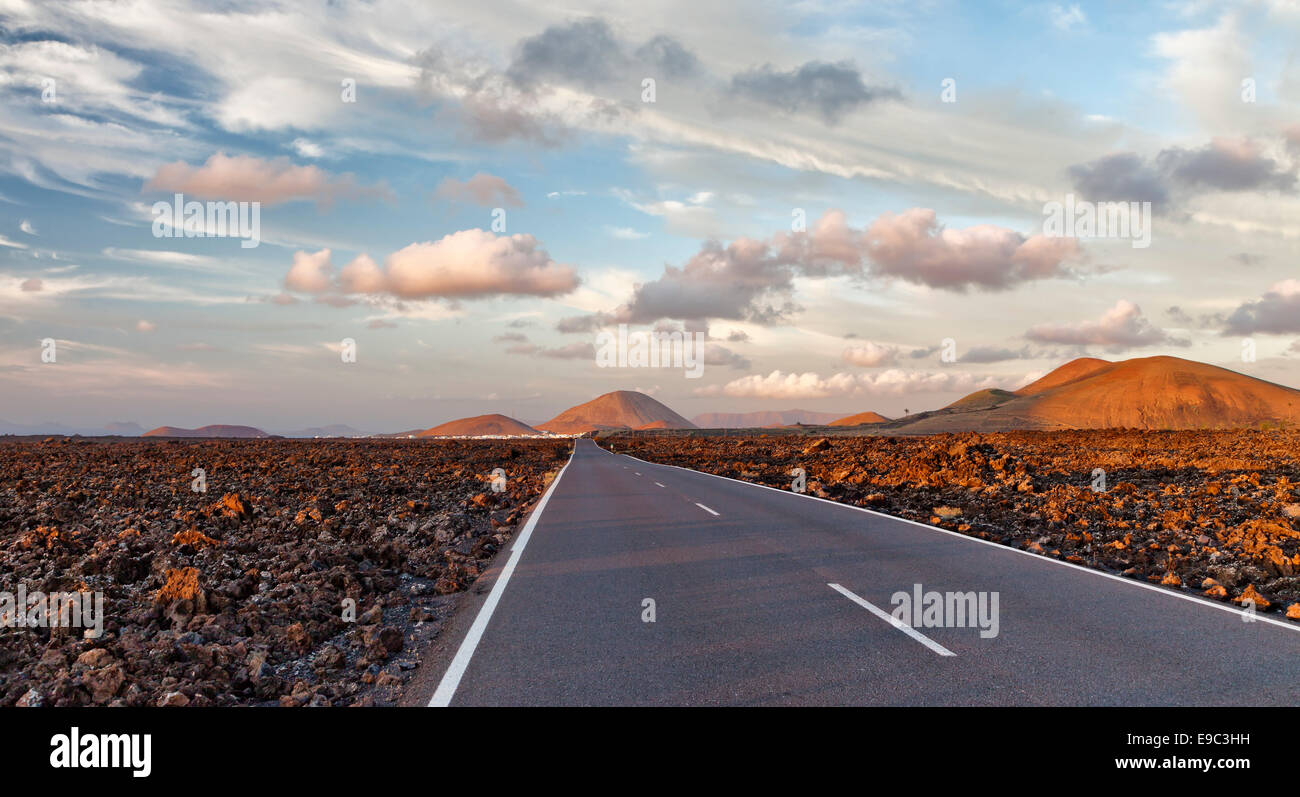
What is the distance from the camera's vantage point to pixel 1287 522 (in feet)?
42.0

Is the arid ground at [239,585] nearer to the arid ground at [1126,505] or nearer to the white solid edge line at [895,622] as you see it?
the white solid edge line at [895,622]

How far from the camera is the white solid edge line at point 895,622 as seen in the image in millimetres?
5758

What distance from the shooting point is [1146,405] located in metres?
109

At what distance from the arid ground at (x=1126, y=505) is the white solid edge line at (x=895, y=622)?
4.15 metres

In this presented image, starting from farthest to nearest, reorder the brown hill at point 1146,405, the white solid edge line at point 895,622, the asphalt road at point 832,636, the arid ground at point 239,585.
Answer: the brown hill at point 1146,405 < the white solid edge line at point 895,622 < the arid ground at point 239,585 < the asphalt road at point 832,636

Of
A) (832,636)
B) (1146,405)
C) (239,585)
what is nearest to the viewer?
(832,636)

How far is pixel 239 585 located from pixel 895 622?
23.8ft

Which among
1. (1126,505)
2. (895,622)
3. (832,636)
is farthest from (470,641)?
(1126,505)

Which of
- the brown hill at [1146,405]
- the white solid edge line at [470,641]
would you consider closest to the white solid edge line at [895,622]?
the white solid edge line at [470,641]

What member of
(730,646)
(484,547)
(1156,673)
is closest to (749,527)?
(484,547)

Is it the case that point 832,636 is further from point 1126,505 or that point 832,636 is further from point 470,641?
point 1126,505

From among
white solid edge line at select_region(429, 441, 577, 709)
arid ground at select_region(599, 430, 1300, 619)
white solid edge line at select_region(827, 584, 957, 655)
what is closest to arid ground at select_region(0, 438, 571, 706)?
white solid edge line at select_region(429, 441, 577, 709)
